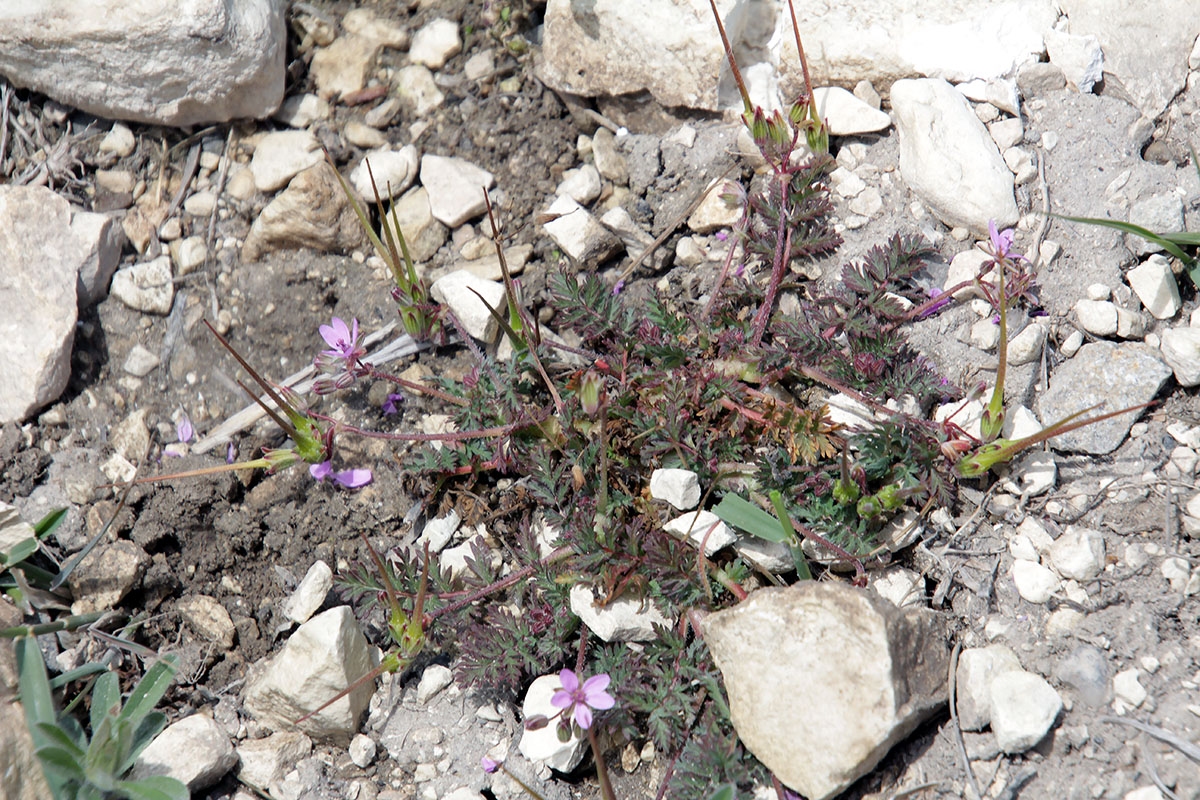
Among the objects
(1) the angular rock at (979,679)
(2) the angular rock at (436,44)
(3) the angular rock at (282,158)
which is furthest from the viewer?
(2) the angular rock at (436,44)

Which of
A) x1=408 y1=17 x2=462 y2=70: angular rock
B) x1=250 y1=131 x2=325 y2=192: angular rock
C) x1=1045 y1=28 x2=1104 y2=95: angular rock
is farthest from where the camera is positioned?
x1=408 y1=17 x2=462 y2=70: angular rock

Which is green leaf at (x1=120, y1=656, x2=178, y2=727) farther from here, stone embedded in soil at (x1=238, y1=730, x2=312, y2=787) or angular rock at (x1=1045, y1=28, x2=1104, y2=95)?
angular rock at (x1=1045, y1=28, x2=1104, y2=95)

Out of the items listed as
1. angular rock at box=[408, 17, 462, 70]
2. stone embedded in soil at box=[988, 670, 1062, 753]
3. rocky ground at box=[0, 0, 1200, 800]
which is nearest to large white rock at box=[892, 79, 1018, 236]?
rocky ground at box=[0, 0, 1200, 800]

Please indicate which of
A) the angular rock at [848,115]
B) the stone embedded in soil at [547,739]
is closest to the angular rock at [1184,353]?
the angular rock at [848,115]

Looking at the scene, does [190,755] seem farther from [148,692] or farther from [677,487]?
[677,487]

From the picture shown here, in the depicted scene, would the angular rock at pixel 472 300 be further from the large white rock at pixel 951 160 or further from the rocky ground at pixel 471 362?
the large white rock at pixel 951 160

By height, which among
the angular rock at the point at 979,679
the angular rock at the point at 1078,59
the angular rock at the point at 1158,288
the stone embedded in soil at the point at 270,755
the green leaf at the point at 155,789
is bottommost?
the stone embedded in soil at the point at 270,755

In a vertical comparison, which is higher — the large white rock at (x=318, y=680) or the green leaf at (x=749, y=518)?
A: the green leaf at (x=749, y=518)
